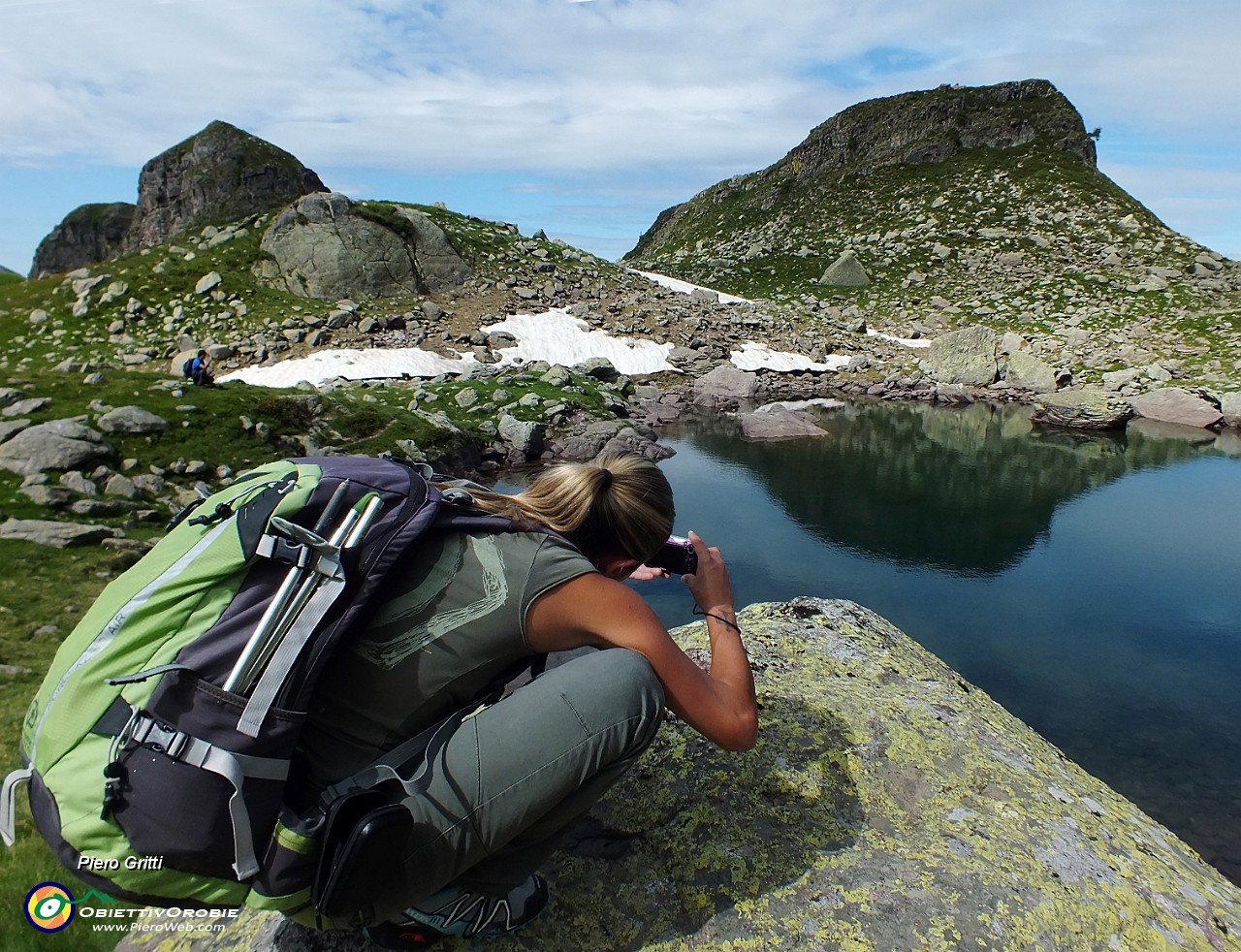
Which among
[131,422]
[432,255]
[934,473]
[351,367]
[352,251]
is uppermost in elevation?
[432,255]

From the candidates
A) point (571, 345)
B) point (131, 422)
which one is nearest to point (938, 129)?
point (571, 345)

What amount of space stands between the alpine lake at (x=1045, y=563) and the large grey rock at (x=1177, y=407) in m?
1.43

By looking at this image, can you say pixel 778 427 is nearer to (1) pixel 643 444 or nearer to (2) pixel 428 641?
(1) pixel 643 444

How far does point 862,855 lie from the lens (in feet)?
12.1

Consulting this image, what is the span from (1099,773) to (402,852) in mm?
9944

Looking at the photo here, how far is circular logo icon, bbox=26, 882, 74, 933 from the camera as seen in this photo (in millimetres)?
3789

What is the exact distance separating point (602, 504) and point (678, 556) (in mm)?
678

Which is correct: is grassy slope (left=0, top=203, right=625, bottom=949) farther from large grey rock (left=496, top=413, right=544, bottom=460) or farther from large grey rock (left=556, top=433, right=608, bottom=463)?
large grey rock (left=556, top=433, right=608, bottom=463)

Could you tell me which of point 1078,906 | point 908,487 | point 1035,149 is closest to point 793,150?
point 1035,149

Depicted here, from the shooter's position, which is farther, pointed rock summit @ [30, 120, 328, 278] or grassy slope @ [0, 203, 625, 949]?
pointed rock summit @ [30, 120, 328, 278]

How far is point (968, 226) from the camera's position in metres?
76.2

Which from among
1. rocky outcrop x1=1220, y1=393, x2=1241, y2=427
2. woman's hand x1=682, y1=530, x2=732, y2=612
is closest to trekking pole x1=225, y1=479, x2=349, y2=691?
woman's hand x1=682, y1=530, x2=732, y2=612

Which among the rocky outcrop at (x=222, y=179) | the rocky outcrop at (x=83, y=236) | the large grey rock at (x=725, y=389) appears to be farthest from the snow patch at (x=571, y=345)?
the rocky outcrop at (x=83, y=236)

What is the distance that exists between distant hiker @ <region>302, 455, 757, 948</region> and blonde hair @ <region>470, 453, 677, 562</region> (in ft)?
0.21
